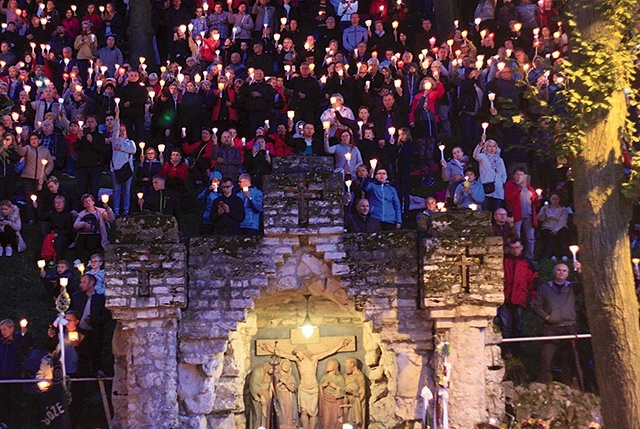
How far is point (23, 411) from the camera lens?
18.2 meters

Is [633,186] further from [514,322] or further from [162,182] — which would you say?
[162,182]

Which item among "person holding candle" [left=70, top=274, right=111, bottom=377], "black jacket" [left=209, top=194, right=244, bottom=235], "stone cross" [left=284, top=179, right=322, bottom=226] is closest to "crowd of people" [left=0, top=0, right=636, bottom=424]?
"black jacket" [left=209, top=194, right=244, bottom=235]

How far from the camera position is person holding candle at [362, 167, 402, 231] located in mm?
19328

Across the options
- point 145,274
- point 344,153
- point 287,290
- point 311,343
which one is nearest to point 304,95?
point 344,153

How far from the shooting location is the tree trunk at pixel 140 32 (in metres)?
28.7

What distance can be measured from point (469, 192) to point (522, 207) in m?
1.15

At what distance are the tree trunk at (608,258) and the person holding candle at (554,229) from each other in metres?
4.63

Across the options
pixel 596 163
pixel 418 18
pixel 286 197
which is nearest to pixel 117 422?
pixel 286 197

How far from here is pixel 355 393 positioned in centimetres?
1788

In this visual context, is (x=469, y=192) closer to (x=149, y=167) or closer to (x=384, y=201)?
(x=384, y=201)

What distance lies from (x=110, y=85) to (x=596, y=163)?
11.1 metres

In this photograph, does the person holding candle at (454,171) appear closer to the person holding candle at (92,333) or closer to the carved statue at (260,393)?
the carved statue at (260,393)

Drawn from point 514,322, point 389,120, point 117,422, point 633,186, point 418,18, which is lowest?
point 117,422

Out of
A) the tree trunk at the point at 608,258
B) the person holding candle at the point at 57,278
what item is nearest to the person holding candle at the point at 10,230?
the person holding candle at the point at 57,278
